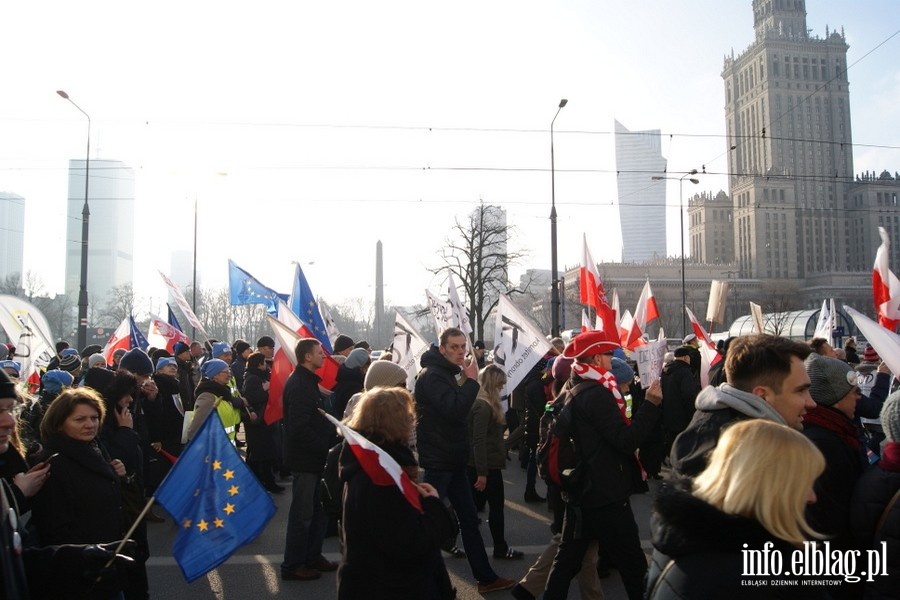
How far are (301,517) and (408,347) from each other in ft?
12.0

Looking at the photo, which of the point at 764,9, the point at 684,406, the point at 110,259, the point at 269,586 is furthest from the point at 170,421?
the point at 764,9

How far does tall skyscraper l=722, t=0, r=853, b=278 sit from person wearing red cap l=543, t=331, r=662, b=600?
353 ft

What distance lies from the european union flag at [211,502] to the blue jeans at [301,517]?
242cm

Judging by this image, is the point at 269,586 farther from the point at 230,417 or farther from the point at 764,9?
the point at 764,9

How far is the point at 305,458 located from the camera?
6.26 meters

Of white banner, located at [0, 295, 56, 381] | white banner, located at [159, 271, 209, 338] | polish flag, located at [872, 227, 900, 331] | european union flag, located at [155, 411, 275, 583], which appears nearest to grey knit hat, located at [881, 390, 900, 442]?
european union flag, located at [155, 411, 275, 583]

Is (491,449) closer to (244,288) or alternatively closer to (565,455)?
(565,455)

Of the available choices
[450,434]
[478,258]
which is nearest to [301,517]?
[450,434]

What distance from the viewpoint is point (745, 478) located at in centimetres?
225

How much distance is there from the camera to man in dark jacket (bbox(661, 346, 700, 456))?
30.9ft

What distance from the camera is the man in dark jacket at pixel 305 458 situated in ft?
20.5

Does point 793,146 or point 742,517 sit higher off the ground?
point 793,146

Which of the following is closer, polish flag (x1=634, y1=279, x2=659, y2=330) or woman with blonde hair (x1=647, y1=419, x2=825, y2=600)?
woman with blonde hair (x1=647, y1=419, x2=825, y2=600)

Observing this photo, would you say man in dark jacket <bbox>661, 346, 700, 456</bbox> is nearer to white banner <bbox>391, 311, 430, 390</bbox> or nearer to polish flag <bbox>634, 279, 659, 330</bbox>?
white banner <bbox>391, 311, 430, 390</bbox>
